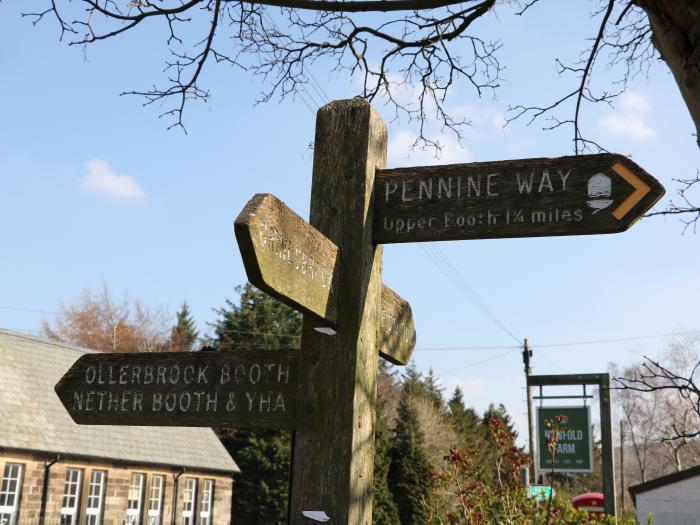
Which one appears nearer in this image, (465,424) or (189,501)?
(189,501)

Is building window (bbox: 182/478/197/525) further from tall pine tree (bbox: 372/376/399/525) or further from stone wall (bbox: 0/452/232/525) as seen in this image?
tall pine tree (bbox: 372/376/399/525)

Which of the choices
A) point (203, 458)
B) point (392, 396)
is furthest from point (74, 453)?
point (392, 396)

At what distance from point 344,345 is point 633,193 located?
130 centimetres

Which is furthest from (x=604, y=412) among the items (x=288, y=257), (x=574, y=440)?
(x=288, y=257)

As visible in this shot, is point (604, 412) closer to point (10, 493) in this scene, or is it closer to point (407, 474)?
point (10, 493)

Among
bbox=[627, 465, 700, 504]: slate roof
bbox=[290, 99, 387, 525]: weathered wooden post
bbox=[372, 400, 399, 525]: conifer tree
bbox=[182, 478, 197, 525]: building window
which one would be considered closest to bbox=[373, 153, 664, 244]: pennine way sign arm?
bbox=[290, 99, 387, 525]: weathered wooden post

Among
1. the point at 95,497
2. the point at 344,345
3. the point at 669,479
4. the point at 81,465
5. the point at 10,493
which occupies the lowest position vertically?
the point at 95,497

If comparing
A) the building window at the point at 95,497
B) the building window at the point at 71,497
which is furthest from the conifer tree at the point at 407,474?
the building window at the point at 71,497

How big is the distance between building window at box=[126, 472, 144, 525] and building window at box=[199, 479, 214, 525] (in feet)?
9.08

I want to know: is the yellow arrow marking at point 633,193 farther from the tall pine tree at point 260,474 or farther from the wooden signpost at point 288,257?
the tall pine tree at point 260,474

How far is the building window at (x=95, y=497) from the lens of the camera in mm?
22375

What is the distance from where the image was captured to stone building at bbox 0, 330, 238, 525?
20.7 metres

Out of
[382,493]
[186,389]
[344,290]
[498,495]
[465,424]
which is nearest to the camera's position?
[344,290]

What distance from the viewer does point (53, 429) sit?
72.7ft
